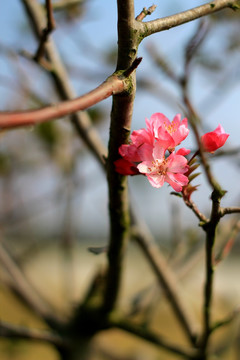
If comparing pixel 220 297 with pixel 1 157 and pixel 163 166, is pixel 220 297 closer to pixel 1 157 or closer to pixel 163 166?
pixel 1 157

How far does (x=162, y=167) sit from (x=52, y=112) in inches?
7.9

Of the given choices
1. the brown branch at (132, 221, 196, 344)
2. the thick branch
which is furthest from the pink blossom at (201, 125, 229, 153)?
the brown branch at (132, 221, 196, 344)

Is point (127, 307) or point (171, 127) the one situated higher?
point (171, 127)

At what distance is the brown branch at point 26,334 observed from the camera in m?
0.90

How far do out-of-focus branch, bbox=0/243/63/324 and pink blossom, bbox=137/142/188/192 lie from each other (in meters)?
0.83

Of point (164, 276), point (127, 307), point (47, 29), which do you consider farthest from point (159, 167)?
point (127, 307)

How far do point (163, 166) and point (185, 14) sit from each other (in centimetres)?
18

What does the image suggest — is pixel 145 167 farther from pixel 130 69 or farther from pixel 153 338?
pixel 153 338

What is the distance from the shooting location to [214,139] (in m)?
0.48

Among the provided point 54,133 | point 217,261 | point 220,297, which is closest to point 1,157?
point 54,133

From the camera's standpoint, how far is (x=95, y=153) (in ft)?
3.56

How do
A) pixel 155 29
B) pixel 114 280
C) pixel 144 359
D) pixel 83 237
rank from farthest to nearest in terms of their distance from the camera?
pixel 83 237 → pixel 144 359 → pixel 114 280 → pixel 155 29

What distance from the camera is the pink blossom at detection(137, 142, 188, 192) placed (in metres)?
0.44

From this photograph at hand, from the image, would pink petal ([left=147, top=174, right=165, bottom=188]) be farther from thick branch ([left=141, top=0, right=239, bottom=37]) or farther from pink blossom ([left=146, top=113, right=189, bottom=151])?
thick branch ([left=141, top=0, right=239, bottom=37])
